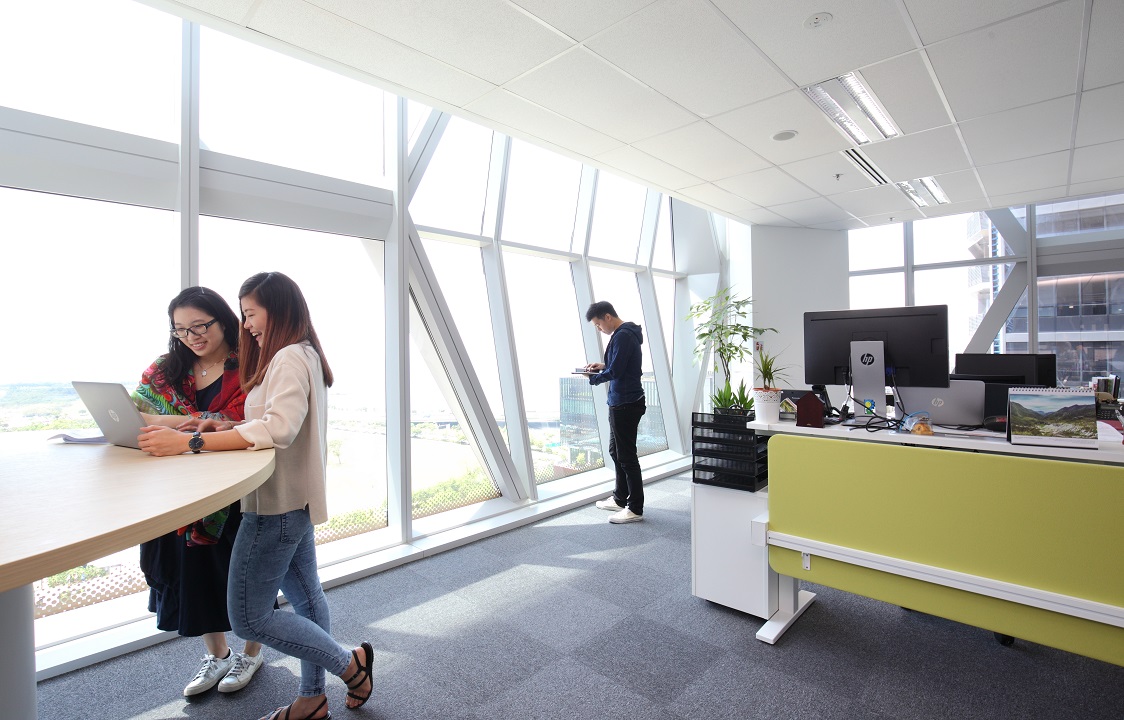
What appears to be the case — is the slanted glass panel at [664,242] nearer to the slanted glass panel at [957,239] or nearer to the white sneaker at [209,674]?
the slanted glass panel at [957,239]

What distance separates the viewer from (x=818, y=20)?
2361 mm

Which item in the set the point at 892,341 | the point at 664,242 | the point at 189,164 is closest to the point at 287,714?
the point at 189,164

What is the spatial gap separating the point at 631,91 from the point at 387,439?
262 centimetres

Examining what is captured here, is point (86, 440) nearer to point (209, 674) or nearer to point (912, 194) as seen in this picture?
point (209, 674)

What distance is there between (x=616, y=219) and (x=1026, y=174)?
3.51 m

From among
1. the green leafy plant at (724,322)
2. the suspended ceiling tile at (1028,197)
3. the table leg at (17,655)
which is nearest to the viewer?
the table leg at (17,655)

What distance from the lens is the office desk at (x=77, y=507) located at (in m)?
0.73

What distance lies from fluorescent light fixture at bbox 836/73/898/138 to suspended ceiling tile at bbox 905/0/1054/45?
456mm

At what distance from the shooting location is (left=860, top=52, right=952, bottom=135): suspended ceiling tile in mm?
2750

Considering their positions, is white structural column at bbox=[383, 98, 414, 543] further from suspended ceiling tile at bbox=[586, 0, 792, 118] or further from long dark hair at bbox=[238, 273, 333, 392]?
long dark hair at bbox=[238, 273, 333, 392]

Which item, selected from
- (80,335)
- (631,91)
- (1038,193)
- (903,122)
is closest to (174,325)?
(80,335)

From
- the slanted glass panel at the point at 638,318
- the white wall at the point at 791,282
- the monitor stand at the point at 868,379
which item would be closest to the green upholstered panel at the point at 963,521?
the monitor stand at the point at 868,379

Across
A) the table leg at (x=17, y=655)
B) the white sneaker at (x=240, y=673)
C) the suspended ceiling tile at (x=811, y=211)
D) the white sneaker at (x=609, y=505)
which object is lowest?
the white sneaker at (x=240, y=673)

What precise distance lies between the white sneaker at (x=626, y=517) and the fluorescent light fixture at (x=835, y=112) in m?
3.05
